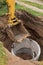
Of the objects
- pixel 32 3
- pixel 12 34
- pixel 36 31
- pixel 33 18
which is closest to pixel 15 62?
pixel 12 34

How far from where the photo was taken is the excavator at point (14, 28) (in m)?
9.86

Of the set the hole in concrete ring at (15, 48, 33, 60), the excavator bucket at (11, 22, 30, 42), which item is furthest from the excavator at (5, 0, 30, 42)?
the hole in concrete ring at (15, 48, 33, 60)

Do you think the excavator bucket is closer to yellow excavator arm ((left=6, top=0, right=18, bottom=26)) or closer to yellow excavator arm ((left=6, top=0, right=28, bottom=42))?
yellow excavator arm ((left=6, top=0, right=28, bottom=42))

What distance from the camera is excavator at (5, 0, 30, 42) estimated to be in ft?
32.3

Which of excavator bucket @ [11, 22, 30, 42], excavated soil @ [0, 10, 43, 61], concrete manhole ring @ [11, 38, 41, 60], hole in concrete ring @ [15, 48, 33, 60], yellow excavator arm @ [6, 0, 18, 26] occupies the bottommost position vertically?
hole in concrete ring @ [15, 48, 33, 60]

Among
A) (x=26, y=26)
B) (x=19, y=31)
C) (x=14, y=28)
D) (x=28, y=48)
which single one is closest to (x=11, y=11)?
(x=14, y=28)

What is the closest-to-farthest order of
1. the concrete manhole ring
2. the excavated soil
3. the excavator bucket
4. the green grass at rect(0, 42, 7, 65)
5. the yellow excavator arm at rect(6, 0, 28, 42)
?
the green grass at rect(0, 42, 7, 65), the yellow excavator arm at rect(6, 0, 28, 42), the excavator bucket, the excavated soil, the concrete manhole ring

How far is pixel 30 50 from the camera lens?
12.8 metres

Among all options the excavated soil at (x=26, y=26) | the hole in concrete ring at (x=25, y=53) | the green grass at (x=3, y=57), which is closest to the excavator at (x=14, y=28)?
the excavated soil at (x=26, y=26)

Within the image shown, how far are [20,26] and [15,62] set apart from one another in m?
3.08

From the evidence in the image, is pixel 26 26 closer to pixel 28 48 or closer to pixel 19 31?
pixel 28 48

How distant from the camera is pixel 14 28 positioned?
10.7 metres

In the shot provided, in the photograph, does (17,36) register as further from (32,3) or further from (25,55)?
(32,3)

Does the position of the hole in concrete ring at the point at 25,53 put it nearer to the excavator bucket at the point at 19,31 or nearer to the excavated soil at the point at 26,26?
the excavated soil at the point at 26,26
